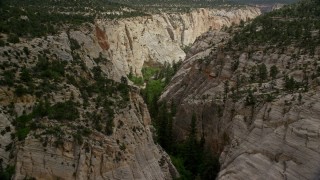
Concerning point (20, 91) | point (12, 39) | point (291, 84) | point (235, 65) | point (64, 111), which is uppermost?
point (12, 39)

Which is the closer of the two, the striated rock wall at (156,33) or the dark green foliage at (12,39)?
the dark green foliage at (12,39)

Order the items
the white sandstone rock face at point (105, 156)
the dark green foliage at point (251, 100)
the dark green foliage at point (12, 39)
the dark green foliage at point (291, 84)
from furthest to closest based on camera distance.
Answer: the dark green foliage at point (251, 100)
the dark green foliage at point (291, 84)
the dark green foliage at point (12, 39)
the white sandstone rock face at point (105, 156)

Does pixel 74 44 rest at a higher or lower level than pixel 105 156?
higher

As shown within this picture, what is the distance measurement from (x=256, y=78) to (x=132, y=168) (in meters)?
23.7

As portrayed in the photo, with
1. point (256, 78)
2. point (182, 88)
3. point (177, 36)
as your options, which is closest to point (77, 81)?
point (256, 78)

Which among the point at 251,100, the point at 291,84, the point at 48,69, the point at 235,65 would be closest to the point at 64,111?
the point at 48,69

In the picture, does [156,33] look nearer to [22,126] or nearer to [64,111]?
[64,111]

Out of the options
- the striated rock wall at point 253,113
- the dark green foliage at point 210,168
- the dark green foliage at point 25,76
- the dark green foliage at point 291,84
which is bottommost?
the dark green foliage at point 210,168

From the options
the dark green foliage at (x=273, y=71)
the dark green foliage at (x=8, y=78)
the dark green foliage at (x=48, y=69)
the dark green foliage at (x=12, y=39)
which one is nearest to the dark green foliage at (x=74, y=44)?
the dark green foliage at (x=48, y=69)

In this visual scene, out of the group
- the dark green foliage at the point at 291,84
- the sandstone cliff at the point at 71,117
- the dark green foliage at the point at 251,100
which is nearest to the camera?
the sandstone cliff at the point at 71,117

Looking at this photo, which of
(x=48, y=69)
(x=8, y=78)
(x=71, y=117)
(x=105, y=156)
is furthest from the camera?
(x=48, y=69)

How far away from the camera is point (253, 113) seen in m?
53.6

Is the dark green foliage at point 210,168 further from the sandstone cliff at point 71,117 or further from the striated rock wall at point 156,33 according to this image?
the striated rock wall at point 156,33

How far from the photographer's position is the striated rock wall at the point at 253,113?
152 feet
